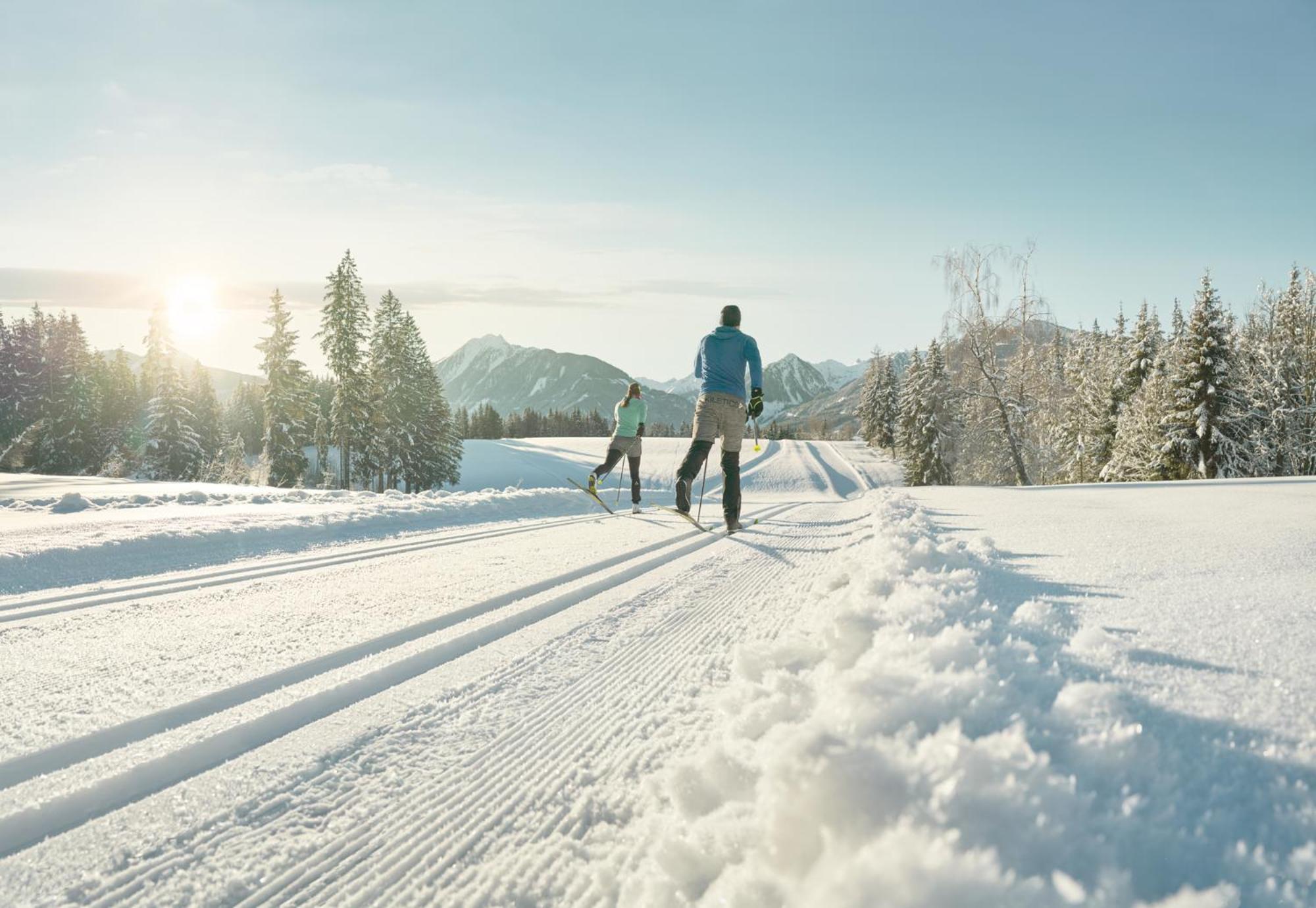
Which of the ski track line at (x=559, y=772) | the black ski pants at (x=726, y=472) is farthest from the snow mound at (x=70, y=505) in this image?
the ski track line at (x=559, y=772)

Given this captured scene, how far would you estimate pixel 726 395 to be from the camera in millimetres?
7262

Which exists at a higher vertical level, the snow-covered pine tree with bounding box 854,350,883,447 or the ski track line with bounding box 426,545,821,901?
the snow-covered pine tree with bounding box 854,350,883,447

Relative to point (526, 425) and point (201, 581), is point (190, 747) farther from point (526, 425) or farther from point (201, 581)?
point (526, 425)

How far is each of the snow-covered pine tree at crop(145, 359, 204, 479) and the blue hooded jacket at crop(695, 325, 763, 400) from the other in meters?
52.6

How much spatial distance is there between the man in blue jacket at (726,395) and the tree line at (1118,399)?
22.5 meters

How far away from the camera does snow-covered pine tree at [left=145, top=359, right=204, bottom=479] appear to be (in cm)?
4828

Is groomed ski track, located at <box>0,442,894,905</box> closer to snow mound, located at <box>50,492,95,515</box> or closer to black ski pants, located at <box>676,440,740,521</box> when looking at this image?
black ski pants, located at <box>676,440,740,521</box>

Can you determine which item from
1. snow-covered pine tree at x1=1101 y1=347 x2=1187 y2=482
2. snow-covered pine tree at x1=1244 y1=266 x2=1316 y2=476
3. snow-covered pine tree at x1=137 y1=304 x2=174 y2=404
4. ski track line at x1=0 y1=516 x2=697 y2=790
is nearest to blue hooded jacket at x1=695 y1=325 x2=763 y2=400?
ski track line at x1=0 y1=516 x2=697 y2=790

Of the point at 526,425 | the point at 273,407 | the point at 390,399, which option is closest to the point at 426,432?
the point at 390,399

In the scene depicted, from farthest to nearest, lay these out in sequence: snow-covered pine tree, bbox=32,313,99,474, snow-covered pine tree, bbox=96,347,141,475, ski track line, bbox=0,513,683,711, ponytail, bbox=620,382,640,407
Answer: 1. snow-covered pine tree, bbox=96,347,141,475
2. snow-covered pine tree, bbox=32,313,99,474
3. ponytail, bbox=620,382,640,407
4. ski track line, bbox=0,513,683,711

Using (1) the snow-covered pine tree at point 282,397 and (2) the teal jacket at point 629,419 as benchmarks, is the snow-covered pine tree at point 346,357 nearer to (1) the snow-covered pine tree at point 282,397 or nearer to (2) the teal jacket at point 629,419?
(1) the snow-covered pine tree at point 282,397

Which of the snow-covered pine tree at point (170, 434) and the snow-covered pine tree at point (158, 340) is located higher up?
the snow-covered pine tree at point (158, 340)

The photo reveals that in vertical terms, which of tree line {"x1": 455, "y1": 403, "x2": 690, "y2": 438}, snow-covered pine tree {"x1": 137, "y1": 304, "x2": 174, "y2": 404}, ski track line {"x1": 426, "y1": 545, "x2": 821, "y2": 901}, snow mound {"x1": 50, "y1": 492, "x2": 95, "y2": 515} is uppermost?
snow-covered pine tree {"x1": 137, "y1": 304, "x2": 174, "y2": 404}

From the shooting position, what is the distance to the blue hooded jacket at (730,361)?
23.8 feet
